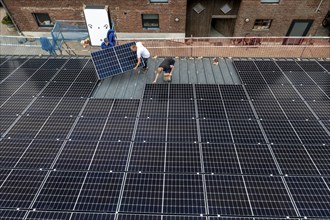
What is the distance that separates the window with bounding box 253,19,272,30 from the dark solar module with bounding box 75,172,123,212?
2390 centimetres

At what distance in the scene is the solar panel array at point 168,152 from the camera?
7527 millimetres

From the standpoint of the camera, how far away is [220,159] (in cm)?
888

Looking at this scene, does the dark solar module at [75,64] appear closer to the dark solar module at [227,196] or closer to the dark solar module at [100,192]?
the dark solar module at [100,192]

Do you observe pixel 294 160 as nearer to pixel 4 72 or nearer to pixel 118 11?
pixel 4 72

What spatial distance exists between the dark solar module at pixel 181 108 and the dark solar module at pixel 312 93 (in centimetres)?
604

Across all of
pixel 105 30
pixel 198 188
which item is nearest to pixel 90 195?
pixel 198 188

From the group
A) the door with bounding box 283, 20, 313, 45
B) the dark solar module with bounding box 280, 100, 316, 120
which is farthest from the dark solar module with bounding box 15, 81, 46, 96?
the door with bounding box 283, 20, 313, 45

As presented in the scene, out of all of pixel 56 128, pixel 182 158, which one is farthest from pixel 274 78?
pixel 56 128

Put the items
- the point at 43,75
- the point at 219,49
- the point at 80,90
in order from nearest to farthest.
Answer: the point at 80,90
the point at 43,75
the point at 219,49

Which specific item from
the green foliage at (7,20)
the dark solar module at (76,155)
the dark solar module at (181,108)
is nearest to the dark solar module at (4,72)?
the dark solar module at (76,155)

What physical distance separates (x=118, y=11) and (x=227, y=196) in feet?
72.3

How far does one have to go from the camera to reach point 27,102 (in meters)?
11.6

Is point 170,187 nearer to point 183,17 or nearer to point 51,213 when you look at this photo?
point 51,213

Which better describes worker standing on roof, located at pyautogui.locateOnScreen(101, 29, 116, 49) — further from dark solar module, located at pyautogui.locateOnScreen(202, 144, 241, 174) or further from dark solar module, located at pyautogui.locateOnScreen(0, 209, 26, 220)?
dark solar module, located at pyautogui.locateOnScreen(0, 209, 26, 220)
